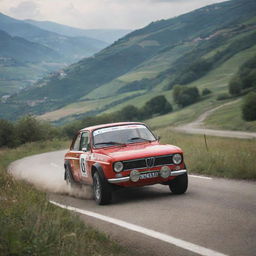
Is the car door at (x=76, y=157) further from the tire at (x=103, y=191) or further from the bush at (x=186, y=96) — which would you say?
the bush at (x=186, y=96)

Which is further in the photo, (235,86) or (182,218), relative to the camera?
(235,86)

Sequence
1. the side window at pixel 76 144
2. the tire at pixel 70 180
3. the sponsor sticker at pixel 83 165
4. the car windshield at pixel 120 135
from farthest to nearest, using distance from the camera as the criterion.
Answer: the tire at pixel 70 180 → the side window at pixel 76 144 → the sponsor sticker at pixel 83 165 → the car windshield at pixel 120 135

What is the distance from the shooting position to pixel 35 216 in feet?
20.5

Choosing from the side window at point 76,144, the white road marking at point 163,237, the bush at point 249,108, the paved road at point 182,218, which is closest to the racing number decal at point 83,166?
the paved road at point 182,218

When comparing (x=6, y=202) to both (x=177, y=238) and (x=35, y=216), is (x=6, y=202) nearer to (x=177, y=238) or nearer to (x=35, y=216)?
(x=35, y=216)

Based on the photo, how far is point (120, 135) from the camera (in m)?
11.2

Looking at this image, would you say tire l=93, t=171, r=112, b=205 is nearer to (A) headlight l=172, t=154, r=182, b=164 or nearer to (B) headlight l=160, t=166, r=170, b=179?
(B) headlight l=160, t=166, r=170, b=179

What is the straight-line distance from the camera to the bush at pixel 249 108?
257 ft

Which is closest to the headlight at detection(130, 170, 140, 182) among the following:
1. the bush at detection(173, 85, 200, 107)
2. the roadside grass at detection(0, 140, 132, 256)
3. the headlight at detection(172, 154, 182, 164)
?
the headlight at detection(172, 154, 182, 164)

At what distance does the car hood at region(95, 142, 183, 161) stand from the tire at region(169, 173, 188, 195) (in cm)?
52

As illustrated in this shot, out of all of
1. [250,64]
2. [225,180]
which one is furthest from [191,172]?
[250,64]

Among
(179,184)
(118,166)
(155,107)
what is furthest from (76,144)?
(155,107)

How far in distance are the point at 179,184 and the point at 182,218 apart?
260cm

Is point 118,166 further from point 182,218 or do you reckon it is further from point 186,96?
point 186,96
